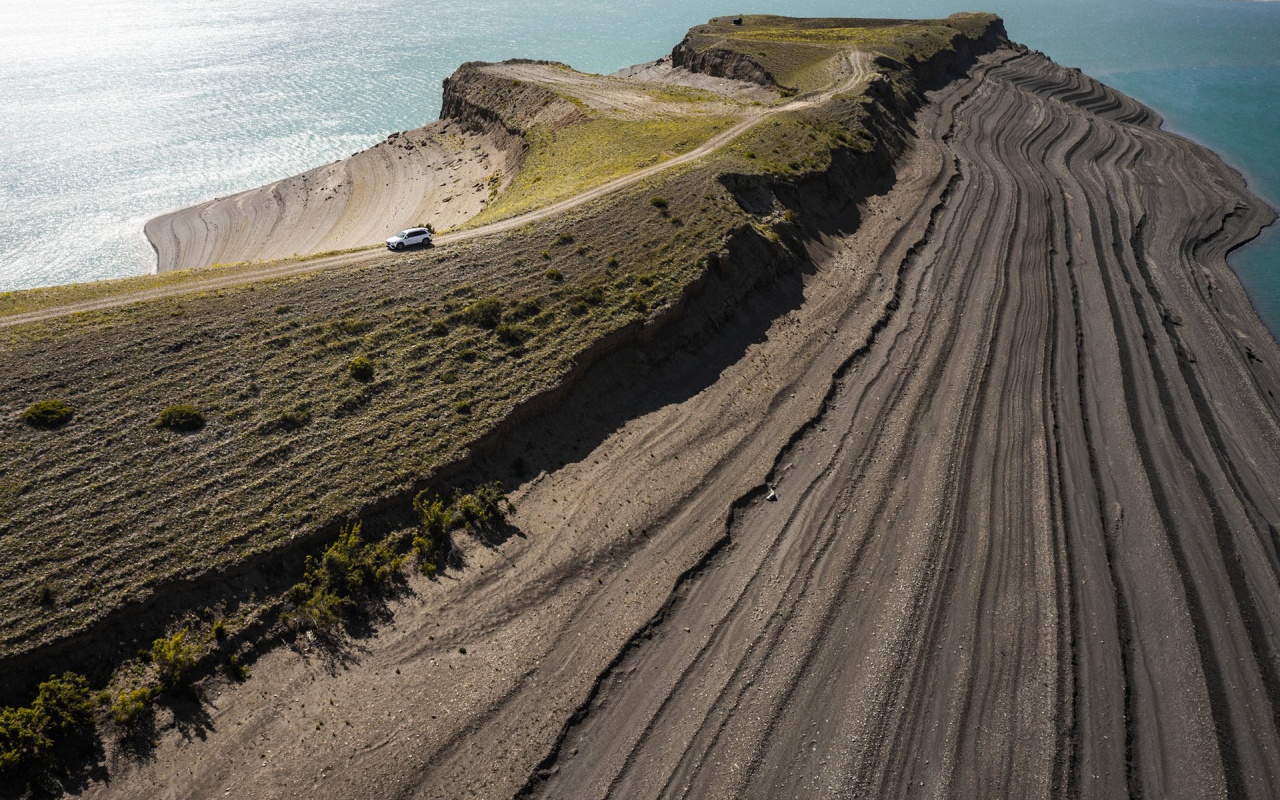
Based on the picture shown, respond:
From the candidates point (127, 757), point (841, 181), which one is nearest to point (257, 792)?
point (127, 757)

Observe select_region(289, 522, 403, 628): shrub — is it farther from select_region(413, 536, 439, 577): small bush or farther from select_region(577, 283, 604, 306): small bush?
select_region(577, 283, 604, 306): small bush

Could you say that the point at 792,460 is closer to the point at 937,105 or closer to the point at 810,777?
the point at 810,777

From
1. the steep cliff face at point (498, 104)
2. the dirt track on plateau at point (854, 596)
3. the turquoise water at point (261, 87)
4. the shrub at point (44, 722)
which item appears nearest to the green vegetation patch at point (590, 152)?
the steep cliff face at point (498, 104)

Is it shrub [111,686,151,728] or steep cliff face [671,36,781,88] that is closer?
shrub [111,686,151,728]

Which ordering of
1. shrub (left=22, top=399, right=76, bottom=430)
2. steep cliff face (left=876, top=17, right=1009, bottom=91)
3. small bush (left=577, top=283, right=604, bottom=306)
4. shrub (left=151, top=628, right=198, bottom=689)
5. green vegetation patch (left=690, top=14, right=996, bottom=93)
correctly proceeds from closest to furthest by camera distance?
shrub (left=151, top=628, right=198, bottom=689), shrub (left=22, top=399, right=76, bottom=430), small bush (left=577, top=283, right=604, bottom=306), green vegetation patch (left=690, top=14, right=996, bottom=93), steep cliff face (left=876, top=17, right=1009, bottom=91)

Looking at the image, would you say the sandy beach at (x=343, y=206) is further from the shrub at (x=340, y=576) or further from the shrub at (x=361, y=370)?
the shrub at (x=340, y=576)

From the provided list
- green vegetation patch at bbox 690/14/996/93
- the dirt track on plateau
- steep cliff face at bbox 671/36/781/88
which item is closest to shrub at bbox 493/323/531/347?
the dirt track on plateau
